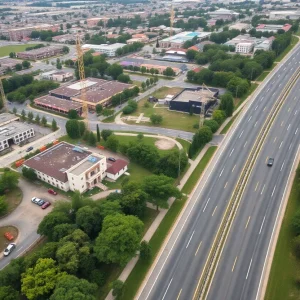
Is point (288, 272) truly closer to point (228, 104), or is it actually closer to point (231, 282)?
point (231, 282)

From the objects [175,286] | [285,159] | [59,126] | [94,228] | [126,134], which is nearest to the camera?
[175,286]

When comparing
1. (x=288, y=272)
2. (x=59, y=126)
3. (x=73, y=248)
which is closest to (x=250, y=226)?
(x=288, y=272)

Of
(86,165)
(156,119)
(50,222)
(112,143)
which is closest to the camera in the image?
(50,222)

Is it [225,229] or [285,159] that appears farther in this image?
[285,159]

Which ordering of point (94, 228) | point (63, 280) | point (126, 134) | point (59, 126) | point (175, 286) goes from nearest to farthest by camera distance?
1. point (63, 280)
2. point (175, 286)
3. point (94, 228)
4. point (126, 134)
5. point (59, 126)

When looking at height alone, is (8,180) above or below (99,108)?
above

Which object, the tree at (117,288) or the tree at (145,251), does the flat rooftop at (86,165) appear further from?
the tree at (117,288)

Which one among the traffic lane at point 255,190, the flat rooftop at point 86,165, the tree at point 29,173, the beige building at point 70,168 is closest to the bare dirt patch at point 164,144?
the beige building at point 70,168

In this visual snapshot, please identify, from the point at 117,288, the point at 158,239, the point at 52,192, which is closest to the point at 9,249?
the point at 52,192

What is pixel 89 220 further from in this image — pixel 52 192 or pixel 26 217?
pixel 52 192
